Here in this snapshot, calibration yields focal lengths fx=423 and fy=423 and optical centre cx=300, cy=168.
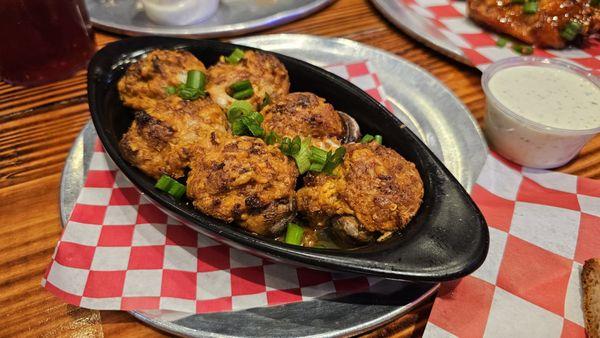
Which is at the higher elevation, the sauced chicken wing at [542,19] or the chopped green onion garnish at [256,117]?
the chopped green onion garnish at [256,117]

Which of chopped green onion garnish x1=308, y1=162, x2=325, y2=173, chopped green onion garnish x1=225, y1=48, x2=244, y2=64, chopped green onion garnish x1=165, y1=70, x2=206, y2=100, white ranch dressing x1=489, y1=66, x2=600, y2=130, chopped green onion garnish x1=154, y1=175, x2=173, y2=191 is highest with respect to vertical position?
chopped green onion garnish x1=225, y1=48, x2=244, y2=64

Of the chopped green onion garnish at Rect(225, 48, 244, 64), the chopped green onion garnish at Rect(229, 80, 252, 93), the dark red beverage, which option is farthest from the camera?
the dark red beverage

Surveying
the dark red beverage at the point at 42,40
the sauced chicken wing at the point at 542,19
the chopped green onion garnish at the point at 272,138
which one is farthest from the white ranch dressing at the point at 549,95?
the dark red beverage at the point at 42,40

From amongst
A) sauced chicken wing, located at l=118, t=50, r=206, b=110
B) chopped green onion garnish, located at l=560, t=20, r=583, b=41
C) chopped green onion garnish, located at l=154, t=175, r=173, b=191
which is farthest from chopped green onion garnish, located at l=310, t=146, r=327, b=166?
chopped green onion garnish, located at l=560, t=20, r=583, b=41

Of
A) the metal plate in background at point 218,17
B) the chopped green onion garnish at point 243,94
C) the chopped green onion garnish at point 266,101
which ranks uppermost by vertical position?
the chopped green onion garnish at point 243,94

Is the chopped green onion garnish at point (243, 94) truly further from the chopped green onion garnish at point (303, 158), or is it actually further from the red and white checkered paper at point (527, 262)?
the red and white checkered paper at point (527, 262)

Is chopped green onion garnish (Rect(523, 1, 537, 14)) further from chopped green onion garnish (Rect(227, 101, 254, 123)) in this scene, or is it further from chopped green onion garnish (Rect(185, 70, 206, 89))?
chopped green onion garnish (Rect(185, 70, 206, 89))

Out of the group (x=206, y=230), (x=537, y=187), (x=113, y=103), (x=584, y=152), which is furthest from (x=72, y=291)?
(x=584, y=152)
